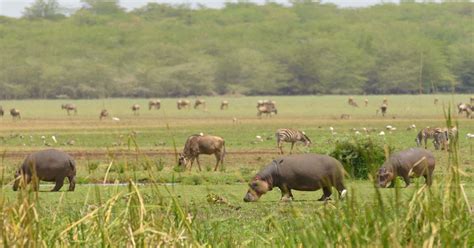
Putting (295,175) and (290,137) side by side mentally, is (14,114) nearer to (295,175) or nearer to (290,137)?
(290,137)

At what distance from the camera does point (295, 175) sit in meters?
16.2

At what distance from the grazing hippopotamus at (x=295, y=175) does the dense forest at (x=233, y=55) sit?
2328 inches

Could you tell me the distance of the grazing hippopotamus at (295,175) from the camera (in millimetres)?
15891

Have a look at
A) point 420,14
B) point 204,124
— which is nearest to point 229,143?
point 204,124

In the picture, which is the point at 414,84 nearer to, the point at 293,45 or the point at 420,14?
the point at 293,45

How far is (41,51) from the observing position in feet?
346

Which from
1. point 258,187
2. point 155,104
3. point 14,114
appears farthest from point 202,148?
point 155,104

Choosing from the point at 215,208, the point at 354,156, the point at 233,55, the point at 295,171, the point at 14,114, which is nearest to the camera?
the point at 215,208

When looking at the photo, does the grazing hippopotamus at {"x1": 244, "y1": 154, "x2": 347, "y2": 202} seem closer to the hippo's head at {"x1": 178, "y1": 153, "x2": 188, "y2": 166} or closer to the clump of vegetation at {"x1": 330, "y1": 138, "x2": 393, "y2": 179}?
the clump of vegetation at {"x1": 330, "y1": 138, "x2": 393, "y2": 179}

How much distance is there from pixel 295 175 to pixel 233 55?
84475 millimetres

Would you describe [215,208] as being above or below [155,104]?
above

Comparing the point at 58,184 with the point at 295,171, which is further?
the point at 58,184

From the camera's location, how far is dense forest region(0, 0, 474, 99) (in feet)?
307

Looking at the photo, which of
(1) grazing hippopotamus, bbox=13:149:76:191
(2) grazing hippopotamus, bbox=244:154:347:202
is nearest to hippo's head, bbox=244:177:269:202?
(2) grazing hippopotamus, bbox=244:154:347:202
